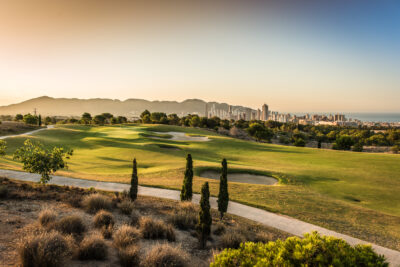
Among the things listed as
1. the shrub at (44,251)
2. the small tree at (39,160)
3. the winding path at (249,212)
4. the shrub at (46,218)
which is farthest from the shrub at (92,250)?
the small tree at (39,160)

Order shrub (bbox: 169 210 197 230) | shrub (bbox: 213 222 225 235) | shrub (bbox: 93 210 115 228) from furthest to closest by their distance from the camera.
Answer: shrub (bbox: 169 210 197 230), shrub (bbox: 213 222 225 235), shrub (bbox: 93 210 115 228)

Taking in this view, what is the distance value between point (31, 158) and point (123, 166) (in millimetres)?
11632

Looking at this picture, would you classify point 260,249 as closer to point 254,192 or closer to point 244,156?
point 254,192

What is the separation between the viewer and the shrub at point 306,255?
13.5 feet

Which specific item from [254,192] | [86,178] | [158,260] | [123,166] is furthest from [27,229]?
[123,166]

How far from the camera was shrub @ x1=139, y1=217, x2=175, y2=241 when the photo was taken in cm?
873

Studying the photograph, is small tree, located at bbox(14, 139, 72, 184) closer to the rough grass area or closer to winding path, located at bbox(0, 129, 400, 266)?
the rough grass area

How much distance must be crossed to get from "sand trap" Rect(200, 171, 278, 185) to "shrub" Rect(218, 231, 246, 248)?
10462 millimetres

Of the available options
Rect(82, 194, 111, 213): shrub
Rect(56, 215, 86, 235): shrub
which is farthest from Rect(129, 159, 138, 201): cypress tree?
Rect(56, 215, 86, 235): shrub

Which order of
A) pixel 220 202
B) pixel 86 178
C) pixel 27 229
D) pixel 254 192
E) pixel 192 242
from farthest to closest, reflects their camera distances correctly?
pixel 86 178
pixel 254 192
pixel 220 202
pixel 192 242
pixel 27 229

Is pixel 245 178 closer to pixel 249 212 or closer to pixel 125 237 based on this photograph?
pixel 249 212

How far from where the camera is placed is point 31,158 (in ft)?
41.9

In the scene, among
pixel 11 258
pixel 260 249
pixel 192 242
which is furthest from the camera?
pixel 192 242

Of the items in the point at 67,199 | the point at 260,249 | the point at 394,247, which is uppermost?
the point at 260,249
